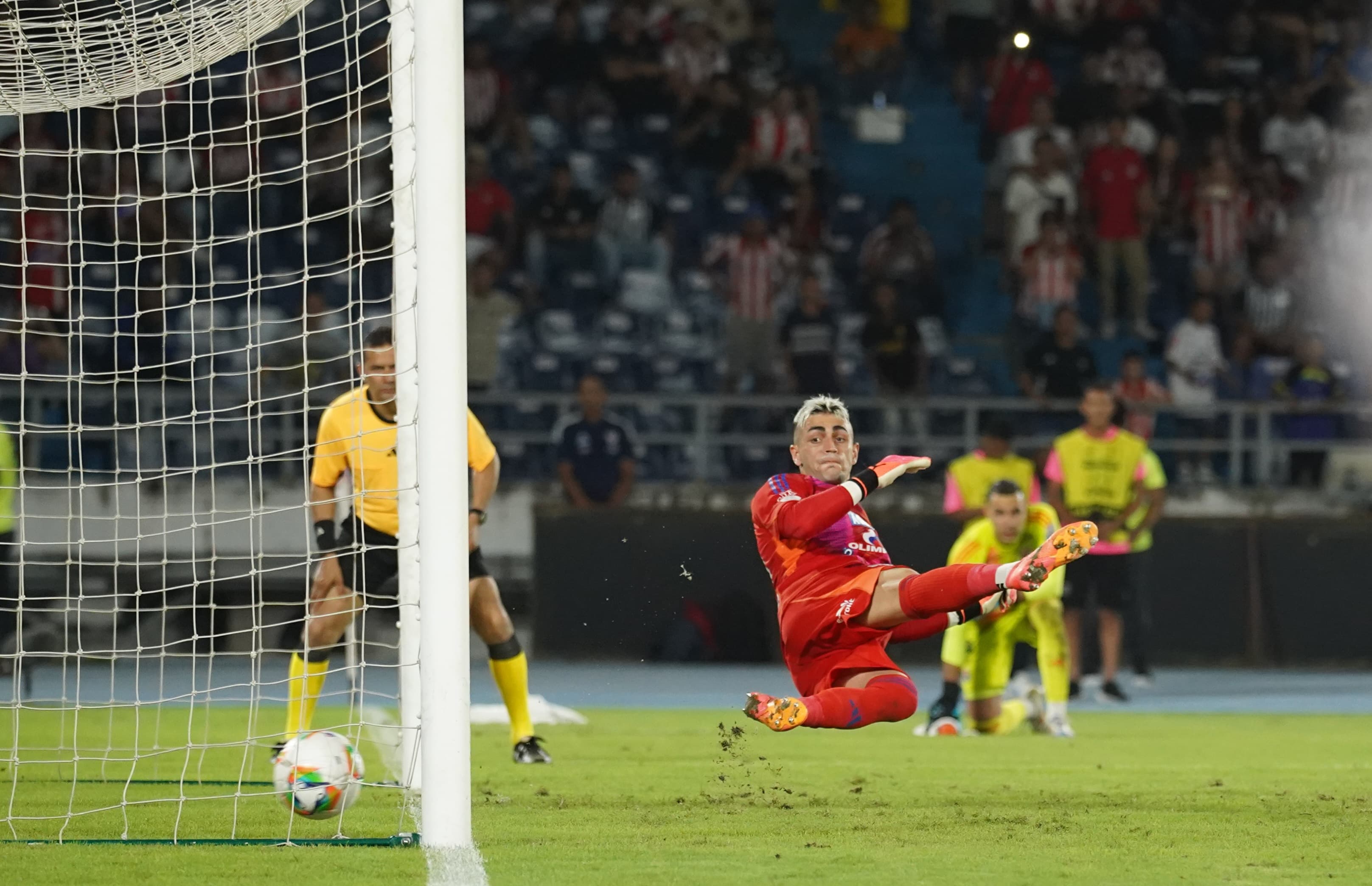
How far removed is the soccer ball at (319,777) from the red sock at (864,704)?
1.38m

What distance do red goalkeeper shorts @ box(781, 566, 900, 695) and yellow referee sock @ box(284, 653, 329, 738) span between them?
206 cm

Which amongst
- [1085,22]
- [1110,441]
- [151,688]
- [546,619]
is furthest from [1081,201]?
[151,688]

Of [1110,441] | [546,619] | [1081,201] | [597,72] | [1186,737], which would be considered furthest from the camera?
[597,72]

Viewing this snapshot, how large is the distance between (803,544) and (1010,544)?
11.0ft

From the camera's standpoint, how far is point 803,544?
6266 millimetres

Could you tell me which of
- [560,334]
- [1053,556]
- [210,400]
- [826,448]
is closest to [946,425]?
[560,334]

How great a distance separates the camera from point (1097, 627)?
45.2 feet

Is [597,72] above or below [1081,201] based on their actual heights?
above

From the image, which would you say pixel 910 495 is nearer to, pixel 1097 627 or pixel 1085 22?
pixel 1097 627

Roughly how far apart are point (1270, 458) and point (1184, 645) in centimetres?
217

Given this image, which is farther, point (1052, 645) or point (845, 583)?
point (1052, 645)

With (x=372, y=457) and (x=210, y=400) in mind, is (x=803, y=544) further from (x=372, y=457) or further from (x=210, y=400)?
(x=210, y=400)

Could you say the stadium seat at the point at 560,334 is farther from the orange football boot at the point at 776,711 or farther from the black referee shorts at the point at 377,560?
the orange football boot at the point at 776,711

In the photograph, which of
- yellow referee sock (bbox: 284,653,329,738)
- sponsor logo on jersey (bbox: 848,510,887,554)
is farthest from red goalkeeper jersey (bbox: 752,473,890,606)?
yellow referee sock (bbox: 284,653,329,738)
